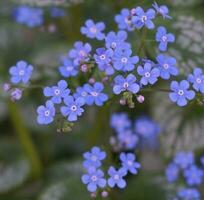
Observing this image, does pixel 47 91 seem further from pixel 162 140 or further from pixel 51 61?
pixel 51 61

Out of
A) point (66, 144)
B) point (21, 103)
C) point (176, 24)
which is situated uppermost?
point (176, 24)

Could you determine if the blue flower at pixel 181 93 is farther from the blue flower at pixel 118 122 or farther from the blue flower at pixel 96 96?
the blue flower at pixel 118 122

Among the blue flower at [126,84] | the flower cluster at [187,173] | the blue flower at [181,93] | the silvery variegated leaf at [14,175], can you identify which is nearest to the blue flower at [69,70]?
the blue flower at [126,84]

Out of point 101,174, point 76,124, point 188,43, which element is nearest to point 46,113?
point 101,174

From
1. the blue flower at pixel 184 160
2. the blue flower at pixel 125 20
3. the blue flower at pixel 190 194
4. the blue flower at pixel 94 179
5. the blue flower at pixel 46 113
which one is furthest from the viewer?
the blue flower at pixel 184 160

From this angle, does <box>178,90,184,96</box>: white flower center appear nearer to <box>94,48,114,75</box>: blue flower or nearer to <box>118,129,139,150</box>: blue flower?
<box>94,48,114,75</box>: blue flower

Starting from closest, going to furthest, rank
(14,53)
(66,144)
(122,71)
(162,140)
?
(122,71)
(162,140)
(14,53)
(66,144)

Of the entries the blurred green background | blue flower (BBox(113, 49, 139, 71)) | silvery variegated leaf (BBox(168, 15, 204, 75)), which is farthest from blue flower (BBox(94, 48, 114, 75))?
silvery variegated leaf (BBox(168, 15, 204, 75))

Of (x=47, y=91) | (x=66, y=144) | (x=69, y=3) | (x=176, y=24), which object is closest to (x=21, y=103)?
(x=66, y=144)
